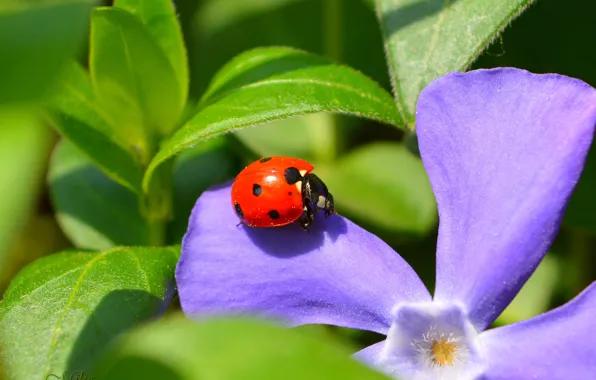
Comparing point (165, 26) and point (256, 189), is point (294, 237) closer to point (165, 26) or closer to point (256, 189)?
point (256, 189)

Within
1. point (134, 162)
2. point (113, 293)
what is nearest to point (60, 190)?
point (134, 162)

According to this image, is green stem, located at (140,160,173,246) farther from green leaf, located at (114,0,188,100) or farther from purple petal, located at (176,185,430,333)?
purple petal, located at (176,185,430,333)

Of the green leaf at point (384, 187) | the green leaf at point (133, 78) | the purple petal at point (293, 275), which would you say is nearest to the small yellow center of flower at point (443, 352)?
the purple petal at point (293, 275)

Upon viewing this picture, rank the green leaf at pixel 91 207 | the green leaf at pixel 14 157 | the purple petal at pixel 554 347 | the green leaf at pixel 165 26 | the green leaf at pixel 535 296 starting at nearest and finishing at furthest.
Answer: the green leaf at pixel 14 157 → the purple petal at pixel 554 347 → the green leaf at pixel 165 26 → the green leaf at pixel 91 207 → the green leaf at pixel 535 296

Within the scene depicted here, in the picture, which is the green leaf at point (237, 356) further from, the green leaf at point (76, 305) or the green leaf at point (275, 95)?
the green leaf at point (275, 95)

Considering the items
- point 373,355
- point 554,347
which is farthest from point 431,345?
point 554,347

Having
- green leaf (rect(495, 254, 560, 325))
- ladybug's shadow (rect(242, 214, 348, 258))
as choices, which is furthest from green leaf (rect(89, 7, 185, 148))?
green leaf (rect(495, 254, 560, 325))

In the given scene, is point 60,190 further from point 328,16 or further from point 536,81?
point 536,81
